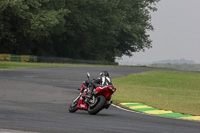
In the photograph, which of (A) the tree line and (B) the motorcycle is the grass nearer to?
(B) the motorcycle

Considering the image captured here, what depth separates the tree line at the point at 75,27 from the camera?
62.2 m

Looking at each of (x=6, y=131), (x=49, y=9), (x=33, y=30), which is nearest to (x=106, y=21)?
(x=49, y=9)

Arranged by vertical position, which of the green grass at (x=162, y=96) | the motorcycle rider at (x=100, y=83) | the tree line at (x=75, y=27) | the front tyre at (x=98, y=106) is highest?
the tree line at (x=75, y=27)

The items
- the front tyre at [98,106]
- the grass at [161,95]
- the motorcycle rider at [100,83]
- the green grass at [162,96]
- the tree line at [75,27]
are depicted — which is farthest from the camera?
the tree line at [75,27]

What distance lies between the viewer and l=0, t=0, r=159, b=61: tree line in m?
62.2

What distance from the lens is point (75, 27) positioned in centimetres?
8331

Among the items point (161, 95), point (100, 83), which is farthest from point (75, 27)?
point (100, 83)

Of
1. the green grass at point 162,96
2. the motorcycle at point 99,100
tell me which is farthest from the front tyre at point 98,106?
the green grass at point 162,96

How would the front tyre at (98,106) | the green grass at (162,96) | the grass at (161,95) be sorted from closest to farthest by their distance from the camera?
1. the front tyre at (98,106)
2. the green grass at (162,96)
3. the grass at (161,95)

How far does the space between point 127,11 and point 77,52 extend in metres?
16.8

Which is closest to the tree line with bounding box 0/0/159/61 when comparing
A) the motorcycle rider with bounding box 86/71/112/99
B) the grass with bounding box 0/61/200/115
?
the grass with bounding box 0/61/200/115

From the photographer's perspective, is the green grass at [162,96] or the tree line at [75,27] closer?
the green grass at [162,96]

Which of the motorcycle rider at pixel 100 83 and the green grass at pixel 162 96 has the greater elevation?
the motorcycle rider at pixel 100 83

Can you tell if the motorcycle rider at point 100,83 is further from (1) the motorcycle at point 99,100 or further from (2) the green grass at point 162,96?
(2) the green grass at point 162,96
